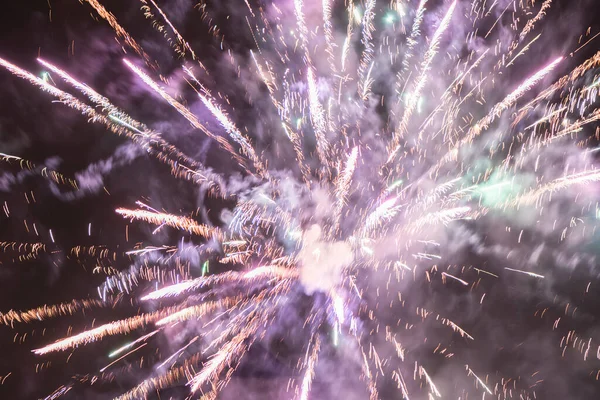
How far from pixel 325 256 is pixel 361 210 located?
1.65 feet

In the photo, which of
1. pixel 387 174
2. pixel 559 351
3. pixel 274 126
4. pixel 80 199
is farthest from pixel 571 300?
pixel 80 199

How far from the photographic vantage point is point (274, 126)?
2891 mm

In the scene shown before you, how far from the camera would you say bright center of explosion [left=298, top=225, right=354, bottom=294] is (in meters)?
3.00

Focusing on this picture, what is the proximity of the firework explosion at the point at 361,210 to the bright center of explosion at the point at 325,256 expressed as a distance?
0.04 feet

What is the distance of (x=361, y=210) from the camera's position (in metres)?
Answer: 2.92

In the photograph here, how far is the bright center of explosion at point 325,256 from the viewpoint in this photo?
300 cm

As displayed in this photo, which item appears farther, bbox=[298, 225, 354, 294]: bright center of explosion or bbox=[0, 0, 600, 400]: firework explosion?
bbox=[298, 225, 354, 294]: bright center of explosion

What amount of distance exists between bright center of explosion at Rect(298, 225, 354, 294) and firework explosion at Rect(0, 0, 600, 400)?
1cm

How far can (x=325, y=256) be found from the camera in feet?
9.89

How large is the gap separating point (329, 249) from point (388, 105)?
1.28 meters

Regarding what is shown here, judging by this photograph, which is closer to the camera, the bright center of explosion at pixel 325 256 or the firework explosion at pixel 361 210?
the firework explosion at pixel 361 210

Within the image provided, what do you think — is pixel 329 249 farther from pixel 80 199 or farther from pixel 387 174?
pixel 80 199

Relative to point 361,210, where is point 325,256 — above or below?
below

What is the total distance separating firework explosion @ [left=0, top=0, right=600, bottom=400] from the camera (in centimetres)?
264
